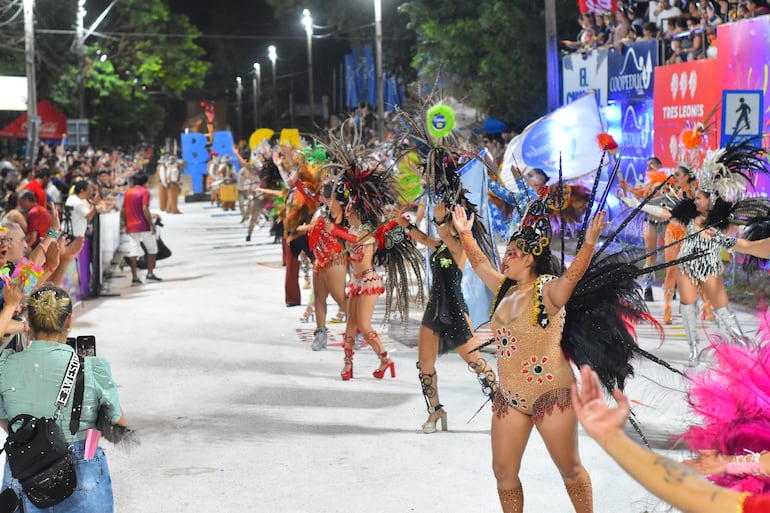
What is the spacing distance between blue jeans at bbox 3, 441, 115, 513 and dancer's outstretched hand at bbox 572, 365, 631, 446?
8.66 feet

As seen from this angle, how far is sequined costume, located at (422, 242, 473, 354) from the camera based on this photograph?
25.7ft

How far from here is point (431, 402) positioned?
7.91 m

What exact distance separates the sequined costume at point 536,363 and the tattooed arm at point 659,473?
8.27 feet

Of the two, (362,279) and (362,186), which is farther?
(362,186)

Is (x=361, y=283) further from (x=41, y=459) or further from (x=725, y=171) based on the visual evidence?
(x=41, y=459)

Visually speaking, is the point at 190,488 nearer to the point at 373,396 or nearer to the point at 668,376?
the point at 373,396

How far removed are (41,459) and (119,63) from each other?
57.6m

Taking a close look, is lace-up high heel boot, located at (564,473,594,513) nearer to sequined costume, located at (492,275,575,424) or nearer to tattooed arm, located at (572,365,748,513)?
sequined costume, located at (492,275,575,424)

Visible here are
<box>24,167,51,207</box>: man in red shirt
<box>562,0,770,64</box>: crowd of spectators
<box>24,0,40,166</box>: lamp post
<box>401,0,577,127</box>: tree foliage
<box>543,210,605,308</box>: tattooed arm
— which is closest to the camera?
<box>543,210,605,308</box>: tattooed arm

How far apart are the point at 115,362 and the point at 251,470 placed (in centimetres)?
414

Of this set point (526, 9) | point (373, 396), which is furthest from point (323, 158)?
point (526, 9)

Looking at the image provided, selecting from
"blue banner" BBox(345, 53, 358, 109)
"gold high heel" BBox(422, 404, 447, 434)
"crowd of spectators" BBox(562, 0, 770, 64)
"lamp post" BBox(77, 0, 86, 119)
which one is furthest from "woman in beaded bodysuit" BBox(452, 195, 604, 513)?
"blue banner" BBox(345, 53, 358, 109)

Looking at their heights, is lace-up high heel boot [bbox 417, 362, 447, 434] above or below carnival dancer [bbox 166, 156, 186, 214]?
below

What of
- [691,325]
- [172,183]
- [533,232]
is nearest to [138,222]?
[691,325]
